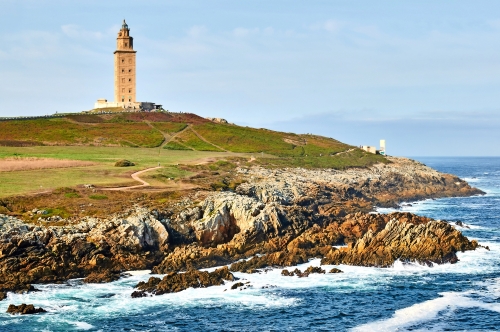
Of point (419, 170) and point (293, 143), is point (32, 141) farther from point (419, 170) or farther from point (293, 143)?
point (419, 170)

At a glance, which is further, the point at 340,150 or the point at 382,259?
the point at 340,150

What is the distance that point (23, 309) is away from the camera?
3869 centimetres

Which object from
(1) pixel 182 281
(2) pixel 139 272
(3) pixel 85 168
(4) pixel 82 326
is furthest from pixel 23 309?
(3) pixel 85 168

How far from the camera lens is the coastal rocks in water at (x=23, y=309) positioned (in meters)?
38.6

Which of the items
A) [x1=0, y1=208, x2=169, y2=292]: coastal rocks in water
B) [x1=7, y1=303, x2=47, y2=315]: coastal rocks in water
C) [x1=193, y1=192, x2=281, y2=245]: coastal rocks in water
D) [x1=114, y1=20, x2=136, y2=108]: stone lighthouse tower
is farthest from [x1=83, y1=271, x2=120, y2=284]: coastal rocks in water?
[x1=114, y1=20, x2=136, y2=108]: stone lighthouse tower

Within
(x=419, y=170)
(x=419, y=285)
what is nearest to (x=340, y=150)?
(x=419, y=170)

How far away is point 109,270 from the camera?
155ft

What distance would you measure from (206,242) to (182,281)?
9306 millimetres

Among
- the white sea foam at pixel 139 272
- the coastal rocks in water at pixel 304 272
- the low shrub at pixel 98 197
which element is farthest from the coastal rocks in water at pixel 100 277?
the low shrub at pixel 98 197

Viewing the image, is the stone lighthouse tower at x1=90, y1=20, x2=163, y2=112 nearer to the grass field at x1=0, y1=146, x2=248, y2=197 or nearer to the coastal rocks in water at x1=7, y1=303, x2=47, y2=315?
the grass field at x1=0, y1=146, x2=248, y2=197

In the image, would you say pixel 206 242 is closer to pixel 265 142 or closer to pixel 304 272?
pixel 304 272

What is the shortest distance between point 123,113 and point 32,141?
34025 millimetres

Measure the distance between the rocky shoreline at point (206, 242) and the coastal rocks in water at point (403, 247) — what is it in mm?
83

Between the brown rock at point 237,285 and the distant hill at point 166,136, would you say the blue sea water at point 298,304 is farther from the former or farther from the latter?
the distant hill at point 166,136
